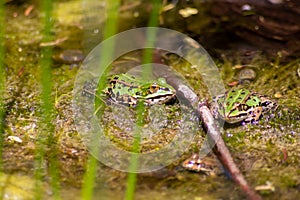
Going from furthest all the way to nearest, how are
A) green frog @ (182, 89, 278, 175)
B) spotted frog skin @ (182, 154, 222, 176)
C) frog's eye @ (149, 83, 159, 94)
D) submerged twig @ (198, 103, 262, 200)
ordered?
frog's eye @ (149, 83, 159, 94)
green frog @ (182, 89, 278, 175)
spotted frog skin @ (182, 154, 222, 176)
submerged twig @ (198, 103, 262, 200)

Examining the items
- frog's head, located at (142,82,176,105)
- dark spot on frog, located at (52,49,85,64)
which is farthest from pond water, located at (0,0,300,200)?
frog's head, located at (142,82,176,105)

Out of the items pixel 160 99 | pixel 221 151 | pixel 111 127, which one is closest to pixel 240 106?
pixel 221 151

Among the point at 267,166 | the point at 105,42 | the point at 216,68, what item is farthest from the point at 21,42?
the point at 105,42

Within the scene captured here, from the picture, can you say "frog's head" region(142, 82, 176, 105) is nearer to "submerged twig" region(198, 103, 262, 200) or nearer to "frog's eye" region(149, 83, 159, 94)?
"frog's eye" region(149, 83, 159, 94)

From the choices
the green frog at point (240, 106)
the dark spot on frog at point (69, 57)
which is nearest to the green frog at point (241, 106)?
the green frog at point (240, 106)

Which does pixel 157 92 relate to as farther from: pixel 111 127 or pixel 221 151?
pixel 221 151

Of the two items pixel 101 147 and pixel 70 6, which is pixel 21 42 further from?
pixel 101 147
